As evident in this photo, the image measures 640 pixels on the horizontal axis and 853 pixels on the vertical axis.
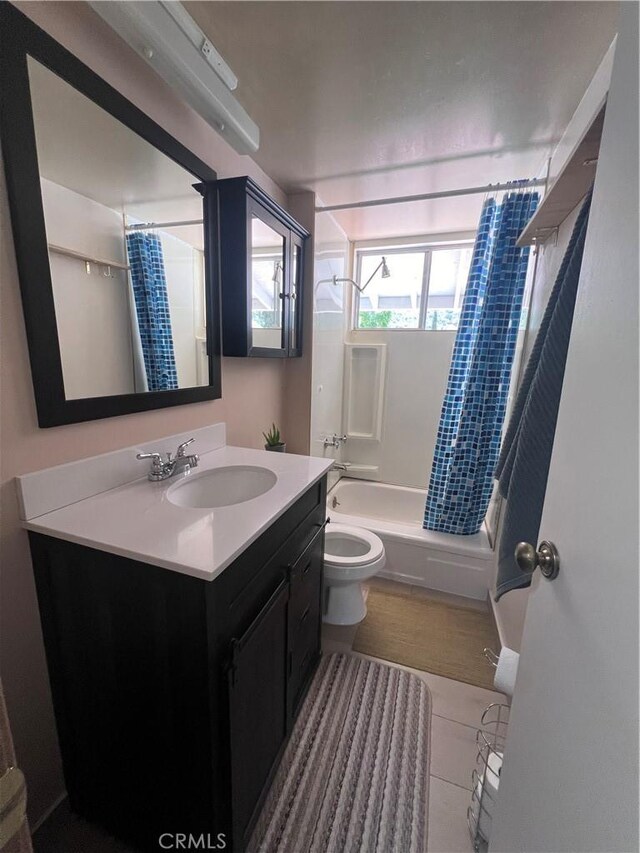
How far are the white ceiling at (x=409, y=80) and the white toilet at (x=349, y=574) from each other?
6.20ft

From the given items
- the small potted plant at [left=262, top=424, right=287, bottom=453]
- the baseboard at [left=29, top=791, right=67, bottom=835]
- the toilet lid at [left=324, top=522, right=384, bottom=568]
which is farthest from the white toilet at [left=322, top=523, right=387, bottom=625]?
the baseboard at [left=29, top=791, right=67, bottom=835]

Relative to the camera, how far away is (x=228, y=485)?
1.30 metres

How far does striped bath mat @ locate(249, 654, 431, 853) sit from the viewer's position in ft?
3.23

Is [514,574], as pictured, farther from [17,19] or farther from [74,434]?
[17,19]

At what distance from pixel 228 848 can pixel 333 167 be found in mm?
2503

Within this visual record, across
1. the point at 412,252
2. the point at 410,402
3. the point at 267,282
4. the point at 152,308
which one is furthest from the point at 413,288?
the point at 152,308

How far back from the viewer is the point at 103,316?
3.27 feet

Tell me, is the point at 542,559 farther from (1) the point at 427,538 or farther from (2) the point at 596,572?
(1) the point at 427,538

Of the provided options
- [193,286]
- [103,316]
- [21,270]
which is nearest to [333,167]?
[193,286]

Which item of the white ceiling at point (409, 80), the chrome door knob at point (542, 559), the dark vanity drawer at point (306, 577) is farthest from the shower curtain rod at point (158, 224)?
the chrome door knob at point (542, 559)

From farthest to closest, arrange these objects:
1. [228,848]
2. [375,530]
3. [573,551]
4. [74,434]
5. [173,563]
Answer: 1. [375,530]
2. [74,434]
3. [228,848]
4. [173,563]
5. [573,551]

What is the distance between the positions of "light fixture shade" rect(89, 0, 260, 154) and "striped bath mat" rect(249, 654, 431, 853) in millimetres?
2096

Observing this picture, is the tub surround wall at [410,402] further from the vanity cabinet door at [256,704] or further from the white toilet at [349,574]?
the vanity cabinet door at [256,704]

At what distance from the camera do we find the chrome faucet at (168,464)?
1.10 m
